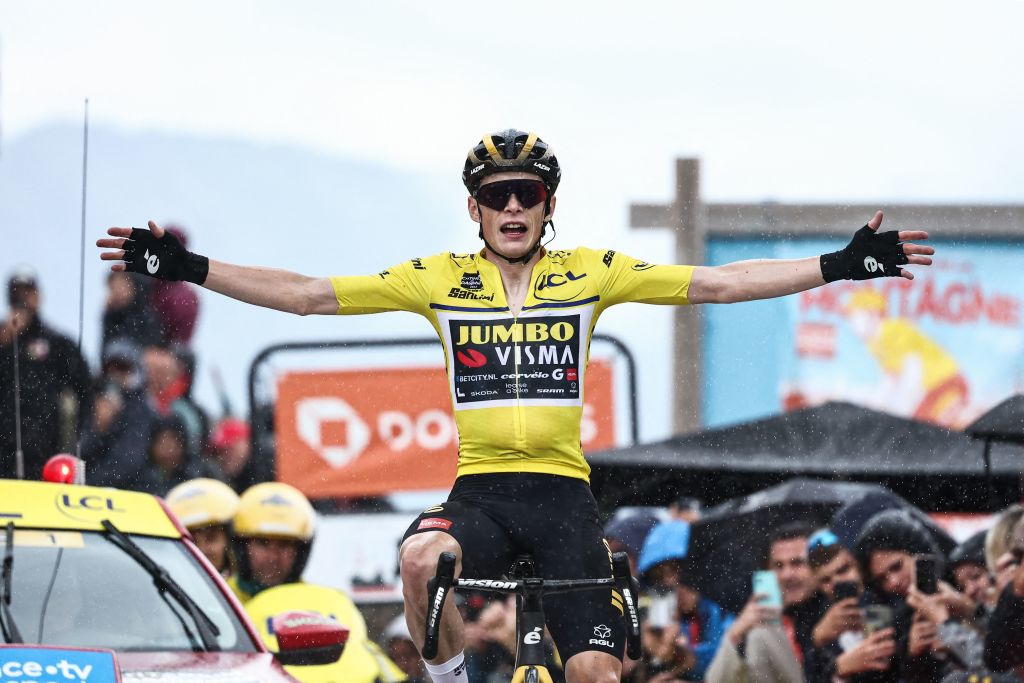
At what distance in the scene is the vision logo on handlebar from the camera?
4.46 metres

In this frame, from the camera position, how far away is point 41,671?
4953 millimetres

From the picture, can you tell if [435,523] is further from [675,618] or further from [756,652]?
[675,618]

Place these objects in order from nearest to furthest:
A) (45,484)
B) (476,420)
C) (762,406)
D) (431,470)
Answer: (476,420) < (45,484) < (431,470) < (762,406)

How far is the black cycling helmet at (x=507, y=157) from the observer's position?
17.8ft

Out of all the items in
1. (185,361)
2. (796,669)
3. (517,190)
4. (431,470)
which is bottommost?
(796,669)

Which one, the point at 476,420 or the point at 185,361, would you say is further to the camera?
the point at 185,361

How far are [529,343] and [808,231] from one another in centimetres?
1105

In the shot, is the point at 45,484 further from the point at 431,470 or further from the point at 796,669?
the point at 431,470

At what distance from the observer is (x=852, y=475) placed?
985 centimetres

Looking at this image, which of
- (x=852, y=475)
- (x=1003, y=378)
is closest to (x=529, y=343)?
(x=852, y=475)

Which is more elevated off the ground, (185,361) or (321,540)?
(185,361)

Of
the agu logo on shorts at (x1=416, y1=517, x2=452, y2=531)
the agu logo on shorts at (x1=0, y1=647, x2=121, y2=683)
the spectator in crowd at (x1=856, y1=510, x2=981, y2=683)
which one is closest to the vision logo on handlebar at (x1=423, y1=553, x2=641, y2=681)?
the agu logo on shorts at (x1=416, y1=517, x2=452, y2=531)

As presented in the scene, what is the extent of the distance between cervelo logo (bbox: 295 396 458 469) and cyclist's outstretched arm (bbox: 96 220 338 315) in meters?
5.61

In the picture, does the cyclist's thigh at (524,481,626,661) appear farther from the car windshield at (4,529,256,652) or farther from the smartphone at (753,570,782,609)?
the smartphone at (753,570,782,609)
